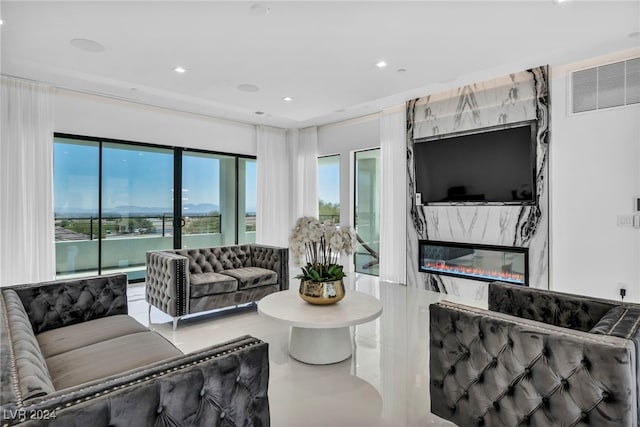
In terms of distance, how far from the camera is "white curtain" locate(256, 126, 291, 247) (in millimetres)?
7414

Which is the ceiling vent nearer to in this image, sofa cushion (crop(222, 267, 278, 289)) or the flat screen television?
the flat screen television

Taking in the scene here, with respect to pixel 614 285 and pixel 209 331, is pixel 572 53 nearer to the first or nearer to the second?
pixel 614 285

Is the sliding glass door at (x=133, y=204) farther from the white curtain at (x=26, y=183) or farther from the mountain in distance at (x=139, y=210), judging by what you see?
the white curtain at (x=26, y=183)

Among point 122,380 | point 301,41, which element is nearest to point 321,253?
point 301,41

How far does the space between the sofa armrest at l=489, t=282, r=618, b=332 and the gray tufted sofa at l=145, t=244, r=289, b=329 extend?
280 cm

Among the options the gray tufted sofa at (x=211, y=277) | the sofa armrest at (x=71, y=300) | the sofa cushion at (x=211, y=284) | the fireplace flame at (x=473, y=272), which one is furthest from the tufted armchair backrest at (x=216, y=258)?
the fireplace flame at (x=473, y=272)

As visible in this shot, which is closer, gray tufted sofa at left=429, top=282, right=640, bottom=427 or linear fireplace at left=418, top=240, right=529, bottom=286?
gray tufted sofa at left=429, top=282, right=640, bottom=427

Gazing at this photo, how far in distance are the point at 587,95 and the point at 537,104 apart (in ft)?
1.69

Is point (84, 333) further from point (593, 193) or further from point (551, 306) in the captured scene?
point (593, 193)

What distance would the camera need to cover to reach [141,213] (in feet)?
19.9

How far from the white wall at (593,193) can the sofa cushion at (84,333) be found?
4.69 metres

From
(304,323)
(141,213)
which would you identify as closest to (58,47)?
(141,213)

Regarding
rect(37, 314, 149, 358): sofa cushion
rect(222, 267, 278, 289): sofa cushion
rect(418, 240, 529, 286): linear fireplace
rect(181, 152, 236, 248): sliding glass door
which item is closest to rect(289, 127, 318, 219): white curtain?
rect(181, 152, 236, 248): sliding glass door

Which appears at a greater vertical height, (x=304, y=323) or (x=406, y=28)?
(x=406, y=28)
